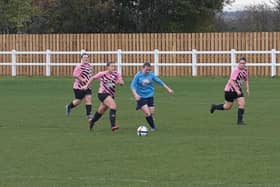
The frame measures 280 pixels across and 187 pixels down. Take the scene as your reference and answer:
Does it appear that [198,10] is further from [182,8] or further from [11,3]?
[11,3]

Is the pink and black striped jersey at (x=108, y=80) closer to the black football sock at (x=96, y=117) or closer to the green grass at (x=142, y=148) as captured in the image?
the black football sock at (x=96, y=117)

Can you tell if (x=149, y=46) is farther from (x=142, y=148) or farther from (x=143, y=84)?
(x=142, y=148)

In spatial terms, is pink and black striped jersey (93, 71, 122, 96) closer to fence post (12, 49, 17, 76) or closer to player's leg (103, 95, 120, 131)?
player's leg (103, 95, 120, 131)

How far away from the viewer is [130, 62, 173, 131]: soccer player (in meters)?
18.3

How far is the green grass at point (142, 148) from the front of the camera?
11.7 meters

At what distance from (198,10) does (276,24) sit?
12.7m

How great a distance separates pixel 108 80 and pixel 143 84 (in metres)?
0.76

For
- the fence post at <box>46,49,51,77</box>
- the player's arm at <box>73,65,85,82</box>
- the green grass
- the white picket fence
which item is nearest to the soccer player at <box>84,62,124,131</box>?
the green grass

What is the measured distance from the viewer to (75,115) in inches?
896

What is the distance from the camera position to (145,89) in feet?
60.7

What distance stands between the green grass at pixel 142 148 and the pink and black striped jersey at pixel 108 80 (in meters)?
0.84

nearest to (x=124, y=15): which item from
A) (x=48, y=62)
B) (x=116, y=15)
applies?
(x=116, y=15)

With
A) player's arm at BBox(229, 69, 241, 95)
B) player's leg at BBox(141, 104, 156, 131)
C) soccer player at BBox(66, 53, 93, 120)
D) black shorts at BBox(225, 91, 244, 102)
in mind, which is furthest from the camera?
soccer player at BBox(66, 53, 93, 120)

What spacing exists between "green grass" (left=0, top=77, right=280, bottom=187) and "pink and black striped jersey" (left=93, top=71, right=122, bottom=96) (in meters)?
0.84
